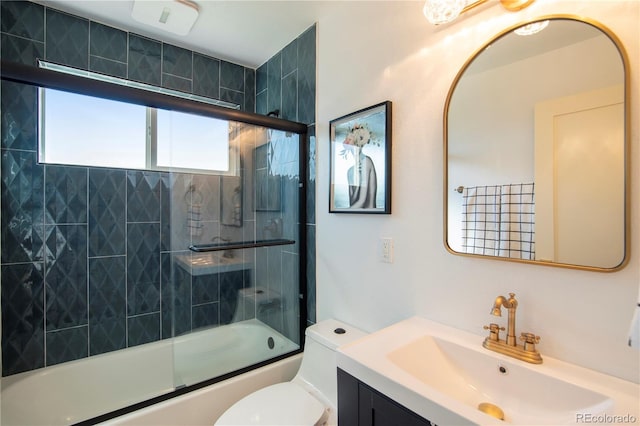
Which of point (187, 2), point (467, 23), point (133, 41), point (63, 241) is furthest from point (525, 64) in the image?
point (63, 241)

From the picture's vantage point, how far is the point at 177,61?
2.24 meters

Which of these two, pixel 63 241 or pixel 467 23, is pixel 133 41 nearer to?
pixel 63 241

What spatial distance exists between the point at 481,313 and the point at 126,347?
7.52ft

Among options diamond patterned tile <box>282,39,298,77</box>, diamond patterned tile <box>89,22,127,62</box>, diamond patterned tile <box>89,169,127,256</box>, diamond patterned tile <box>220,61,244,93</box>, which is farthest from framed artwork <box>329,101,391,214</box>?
diamond patterned tile <box>89,22,127,62</box>

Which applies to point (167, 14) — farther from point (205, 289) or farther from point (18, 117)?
point (205, 289)

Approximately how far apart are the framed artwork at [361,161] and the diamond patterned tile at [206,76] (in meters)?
1.25

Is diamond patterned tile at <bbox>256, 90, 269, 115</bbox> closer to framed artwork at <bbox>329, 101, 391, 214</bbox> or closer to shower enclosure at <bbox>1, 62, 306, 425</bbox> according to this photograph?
shower enclosure at <bbox>1, 62, 306, 425</bbox>

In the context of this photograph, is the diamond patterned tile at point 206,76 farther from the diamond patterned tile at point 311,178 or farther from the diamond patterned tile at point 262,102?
the diamond patterned tile at point 311,178

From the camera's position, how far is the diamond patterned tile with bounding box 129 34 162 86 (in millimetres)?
2059

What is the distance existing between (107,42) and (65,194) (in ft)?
3.51

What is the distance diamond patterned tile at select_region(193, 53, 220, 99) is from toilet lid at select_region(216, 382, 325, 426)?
2.22m

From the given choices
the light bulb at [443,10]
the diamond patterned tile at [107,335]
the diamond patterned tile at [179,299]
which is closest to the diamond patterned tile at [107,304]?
the diamond patterned tile at [107,335]

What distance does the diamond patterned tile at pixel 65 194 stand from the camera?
181 centimetres

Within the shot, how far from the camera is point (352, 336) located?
5.01 feet
